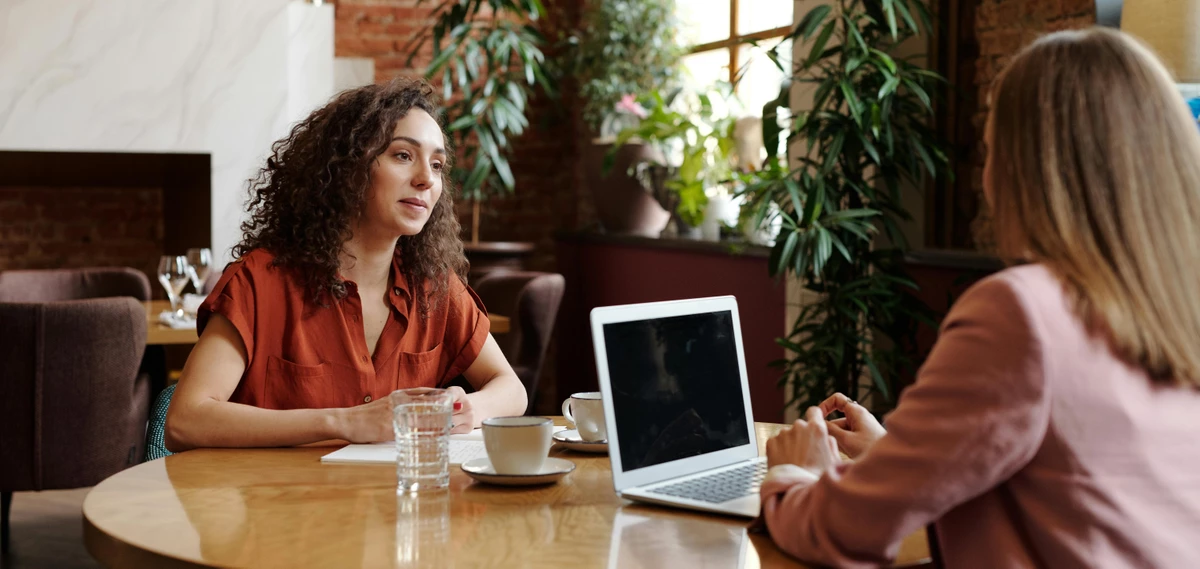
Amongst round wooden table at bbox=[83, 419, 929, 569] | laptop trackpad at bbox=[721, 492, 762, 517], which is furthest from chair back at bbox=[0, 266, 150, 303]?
laptop trackpad at bbox=[721, 492, 762, 517]

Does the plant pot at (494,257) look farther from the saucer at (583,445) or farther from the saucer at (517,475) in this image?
the saucer at (517,475)

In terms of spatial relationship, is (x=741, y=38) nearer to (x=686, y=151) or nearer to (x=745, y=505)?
(x=686, y=151)

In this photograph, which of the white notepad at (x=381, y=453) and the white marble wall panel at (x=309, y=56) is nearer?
the white notepad at (x=381, y=453)

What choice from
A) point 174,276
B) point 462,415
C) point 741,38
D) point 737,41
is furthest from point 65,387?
point 737,41

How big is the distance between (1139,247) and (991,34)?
8.92ft

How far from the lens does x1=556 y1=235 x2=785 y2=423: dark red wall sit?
4.47m

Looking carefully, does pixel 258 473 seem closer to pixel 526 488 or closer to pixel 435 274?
pixel 526 488

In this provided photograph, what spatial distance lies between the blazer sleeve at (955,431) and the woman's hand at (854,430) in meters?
0.42

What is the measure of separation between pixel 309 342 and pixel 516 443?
64 cm

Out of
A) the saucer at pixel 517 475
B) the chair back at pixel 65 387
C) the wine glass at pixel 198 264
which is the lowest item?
the chair back at pixel 65 387

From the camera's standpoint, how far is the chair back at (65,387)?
3.08 m

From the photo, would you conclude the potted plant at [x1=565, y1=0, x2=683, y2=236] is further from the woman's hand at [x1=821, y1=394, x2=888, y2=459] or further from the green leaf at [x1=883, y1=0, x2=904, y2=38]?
the woman's hand at [x1=821, y1=394, x2=888, y2=459]

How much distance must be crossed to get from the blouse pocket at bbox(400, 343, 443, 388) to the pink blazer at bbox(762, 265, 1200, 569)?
1.15m

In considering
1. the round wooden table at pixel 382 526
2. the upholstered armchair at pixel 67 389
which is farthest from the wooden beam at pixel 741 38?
the round wooden table at pixel 382 526
